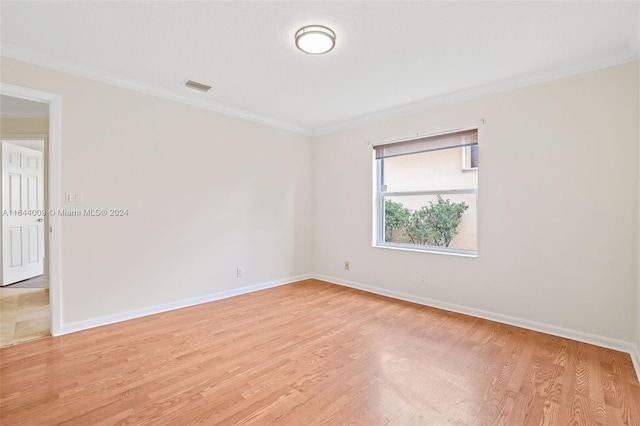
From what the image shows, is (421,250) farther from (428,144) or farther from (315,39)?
(315,39)

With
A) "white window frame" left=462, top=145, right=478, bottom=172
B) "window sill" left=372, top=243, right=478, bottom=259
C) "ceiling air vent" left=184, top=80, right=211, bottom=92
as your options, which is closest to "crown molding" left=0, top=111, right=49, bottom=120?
"ceiling air vent" left=184, top=80, right=211, bottom=92

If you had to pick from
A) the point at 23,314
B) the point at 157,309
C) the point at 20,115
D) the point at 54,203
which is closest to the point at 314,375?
the point at 157,309

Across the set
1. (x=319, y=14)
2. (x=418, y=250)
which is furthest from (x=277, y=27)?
(x=418, y=250)

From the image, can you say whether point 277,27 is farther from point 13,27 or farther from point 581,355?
point 581,355

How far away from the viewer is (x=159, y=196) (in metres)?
3.28

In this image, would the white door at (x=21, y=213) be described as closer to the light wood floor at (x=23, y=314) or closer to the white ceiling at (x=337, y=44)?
the light wood floor at (x=23, y=314)

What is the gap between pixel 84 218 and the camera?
281cm

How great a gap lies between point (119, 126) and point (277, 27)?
1997mm

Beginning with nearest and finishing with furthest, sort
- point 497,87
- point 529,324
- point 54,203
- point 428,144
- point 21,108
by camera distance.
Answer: point 54,203
point 529,324
point 497,87
point 428,144
point 21,108

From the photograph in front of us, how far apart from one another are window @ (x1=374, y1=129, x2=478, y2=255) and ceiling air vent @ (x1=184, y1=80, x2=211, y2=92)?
2.31m

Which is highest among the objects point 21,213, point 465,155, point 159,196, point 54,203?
point 465,155

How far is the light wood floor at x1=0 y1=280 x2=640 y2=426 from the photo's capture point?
165cm

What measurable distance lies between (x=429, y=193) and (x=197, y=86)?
2.99 metres

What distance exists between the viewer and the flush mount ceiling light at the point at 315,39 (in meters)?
2.13
